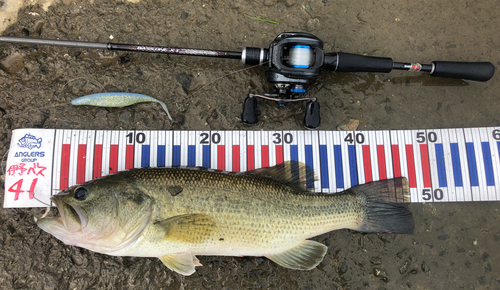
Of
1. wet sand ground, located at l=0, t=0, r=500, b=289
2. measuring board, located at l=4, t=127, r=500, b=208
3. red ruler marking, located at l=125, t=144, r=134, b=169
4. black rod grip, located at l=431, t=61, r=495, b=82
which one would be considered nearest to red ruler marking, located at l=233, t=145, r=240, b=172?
measuring board, located at l=4, t=127, r=500, b=208

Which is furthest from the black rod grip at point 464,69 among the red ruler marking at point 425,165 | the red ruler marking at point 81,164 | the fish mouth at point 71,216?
the red ruler marking at point 81,164

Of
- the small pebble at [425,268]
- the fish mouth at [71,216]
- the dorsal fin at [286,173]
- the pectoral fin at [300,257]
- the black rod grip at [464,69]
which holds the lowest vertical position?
the small pebble at [425,268]

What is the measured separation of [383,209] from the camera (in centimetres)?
259

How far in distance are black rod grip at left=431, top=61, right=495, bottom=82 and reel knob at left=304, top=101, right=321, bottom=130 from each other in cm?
125

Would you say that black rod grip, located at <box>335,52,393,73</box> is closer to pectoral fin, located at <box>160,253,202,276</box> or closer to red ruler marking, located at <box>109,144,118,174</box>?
pectoral fin, located at <box>160,253,202,276</box>

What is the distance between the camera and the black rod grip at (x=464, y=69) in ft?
8.98

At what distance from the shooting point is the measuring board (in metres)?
2.76

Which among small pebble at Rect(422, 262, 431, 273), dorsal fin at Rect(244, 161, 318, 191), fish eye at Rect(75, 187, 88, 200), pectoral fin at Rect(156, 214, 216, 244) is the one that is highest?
dorsal fin at Rect(244, 161, 318, 191)

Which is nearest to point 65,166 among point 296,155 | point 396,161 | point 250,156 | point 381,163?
point 250,156

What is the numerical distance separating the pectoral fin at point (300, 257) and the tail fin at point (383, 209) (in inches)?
18.6

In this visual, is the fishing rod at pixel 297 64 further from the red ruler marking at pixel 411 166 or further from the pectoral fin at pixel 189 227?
the pectoral fin at pixel 189 227

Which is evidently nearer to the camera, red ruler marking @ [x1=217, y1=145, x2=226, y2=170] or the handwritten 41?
the handwritten 41

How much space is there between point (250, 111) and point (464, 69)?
7.23 feet

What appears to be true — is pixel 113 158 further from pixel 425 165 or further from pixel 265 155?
pixel 425 165
